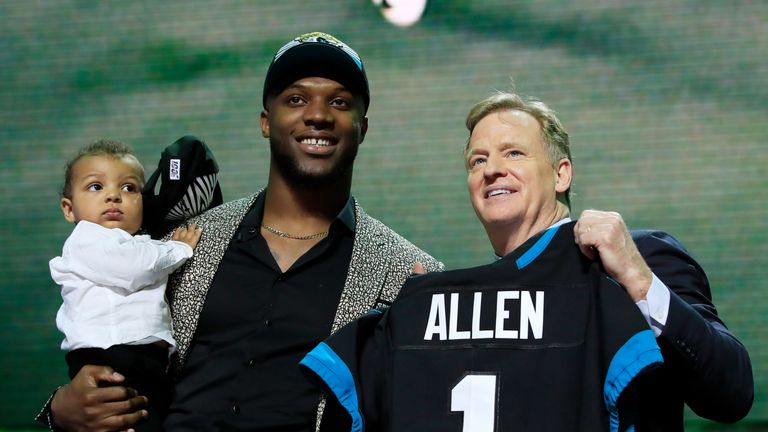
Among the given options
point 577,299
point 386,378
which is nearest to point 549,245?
point 577,299

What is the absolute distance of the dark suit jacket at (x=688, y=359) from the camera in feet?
5.52

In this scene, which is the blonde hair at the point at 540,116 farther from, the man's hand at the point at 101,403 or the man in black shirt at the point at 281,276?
the man's hand at the point at 101,403

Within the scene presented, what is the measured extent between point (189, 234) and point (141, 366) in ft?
1.13

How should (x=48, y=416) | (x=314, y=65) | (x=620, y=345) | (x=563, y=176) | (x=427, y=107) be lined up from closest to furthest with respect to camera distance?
(x=620, y=345)
(x=563, y=176)
(x=48, y=416)
(x=314, y=65)
(x=427, y=107)

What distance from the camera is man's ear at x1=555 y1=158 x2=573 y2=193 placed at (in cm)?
195

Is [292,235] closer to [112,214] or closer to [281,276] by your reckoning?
[281,276]

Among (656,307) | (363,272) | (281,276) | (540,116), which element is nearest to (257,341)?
(281,276)

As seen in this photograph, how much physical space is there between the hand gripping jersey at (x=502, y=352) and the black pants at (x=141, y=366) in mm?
439

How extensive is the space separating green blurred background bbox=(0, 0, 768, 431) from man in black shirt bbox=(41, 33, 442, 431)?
2.74 meters

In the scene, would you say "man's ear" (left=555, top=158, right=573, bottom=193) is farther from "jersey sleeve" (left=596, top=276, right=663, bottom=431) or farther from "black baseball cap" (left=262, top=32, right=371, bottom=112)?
"black baseball cap" (left=262, top=32, right=371, bottom=112)

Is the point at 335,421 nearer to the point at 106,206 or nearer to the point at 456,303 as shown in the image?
the point at 456,303

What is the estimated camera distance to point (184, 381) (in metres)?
2.21

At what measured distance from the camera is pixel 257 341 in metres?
2.17

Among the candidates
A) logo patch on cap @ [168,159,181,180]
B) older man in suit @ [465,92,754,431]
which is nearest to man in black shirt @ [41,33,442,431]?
logo patch on cap @ [168,159,181,180]
